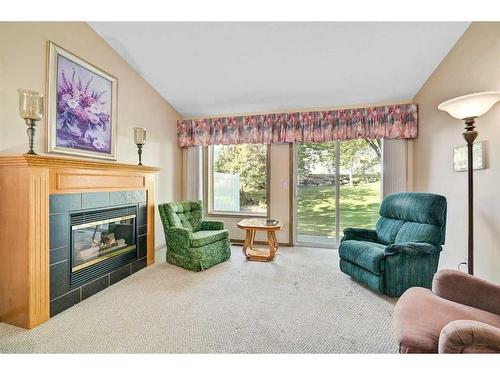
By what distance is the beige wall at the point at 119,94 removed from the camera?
2152 millimetres

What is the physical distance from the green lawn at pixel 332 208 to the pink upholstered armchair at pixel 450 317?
2581mm

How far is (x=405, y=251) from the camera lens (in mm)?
2346

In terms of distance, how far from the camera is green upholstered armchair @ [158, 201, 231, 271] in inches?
122

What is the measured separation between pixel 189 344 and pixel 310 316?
39.1 inches

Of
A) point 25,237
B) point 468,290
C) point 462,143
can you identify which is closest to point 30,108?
point 25,237

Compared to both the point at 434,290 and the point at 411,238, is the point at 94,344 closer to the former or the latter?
Result: the point at 434,290

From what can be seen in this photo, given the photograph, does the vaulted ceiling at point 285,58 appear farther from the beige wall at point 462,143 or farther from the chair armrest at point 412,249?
the chair armrest at point 412,249

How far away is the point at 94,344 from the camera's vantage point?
5.56ft

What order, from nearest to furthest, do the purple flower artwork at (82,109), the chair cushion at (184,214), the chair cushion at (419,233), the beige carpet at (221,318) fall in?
the beige carpet at (221,318), the chair cushion at (419,233), the purple flower artwork at (82,109), the chair cushion at (184,214)

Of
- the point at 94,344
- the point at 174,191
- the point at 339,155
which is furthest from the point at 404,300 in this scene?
the point at 174,191

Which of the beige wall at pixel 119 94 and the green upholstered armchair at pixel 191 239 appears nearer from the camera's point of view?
the beige wall at pixel 119 94

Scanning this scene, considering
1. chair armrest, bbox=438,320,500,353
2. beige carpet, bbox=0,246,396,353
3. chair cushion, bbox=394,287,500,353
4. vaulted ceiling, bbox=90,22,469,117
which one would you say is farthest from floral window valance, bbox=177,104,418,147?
chair armrest, bbox=438,320,500,353

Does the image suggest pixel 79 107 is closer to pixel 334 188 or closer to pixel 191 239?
pixel 191 239

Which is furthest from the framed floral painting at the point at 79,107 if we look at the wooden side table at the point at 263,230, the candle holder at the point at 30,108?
the wooden side table at the point at 263,230
